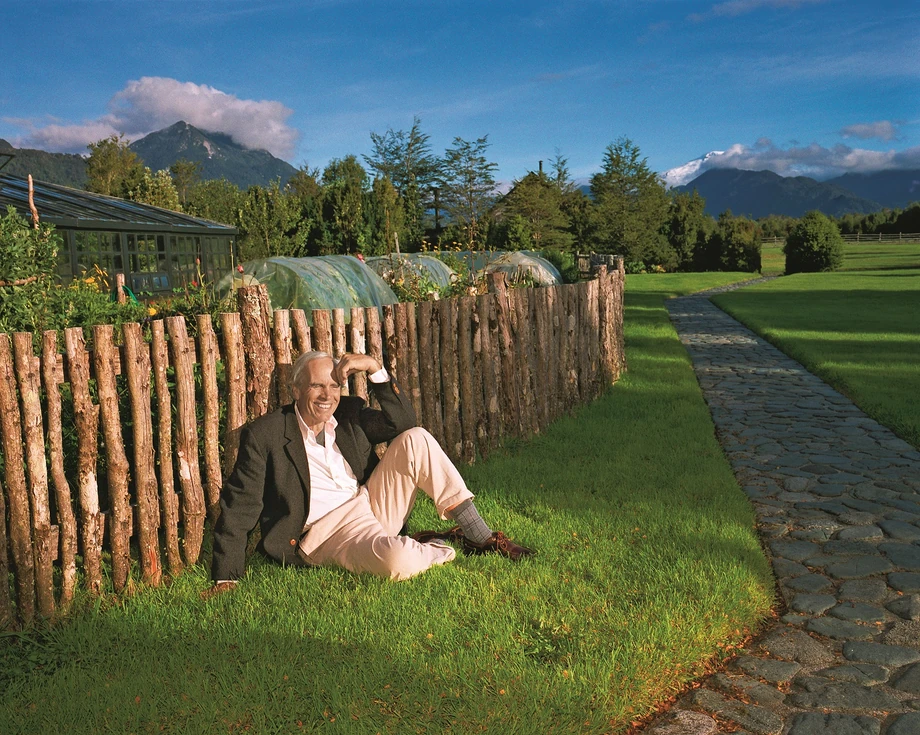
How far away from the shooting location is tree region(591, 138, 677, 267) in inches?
2328

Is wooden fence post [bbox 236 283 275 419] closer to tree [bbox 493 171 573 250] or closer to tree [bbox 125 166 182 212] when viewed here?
tree [bbox 493 171 573 250]

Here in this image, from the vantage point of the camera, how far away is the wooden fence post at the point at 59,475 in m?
3.75

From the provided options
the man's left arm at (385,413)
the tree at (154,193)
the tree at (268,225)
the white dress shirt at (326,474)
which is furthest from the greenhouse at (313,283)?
the tree at (154,193)

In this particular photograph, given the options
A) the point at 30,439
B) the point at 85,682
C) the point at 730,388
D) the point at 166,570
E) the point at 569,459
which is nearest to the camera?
the point at 85,682

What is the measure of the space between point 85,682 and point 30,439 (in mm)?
1161

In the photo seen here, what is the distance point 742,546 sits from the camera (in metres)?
4.63

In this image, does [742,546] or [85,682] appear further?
[742,546]

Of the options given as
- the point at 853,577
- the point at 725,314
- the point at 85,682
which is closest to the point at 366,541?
the point at 85,682

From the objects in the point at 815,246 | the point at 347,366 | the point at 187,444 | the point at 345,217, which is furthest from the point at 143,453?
the point at 815,246

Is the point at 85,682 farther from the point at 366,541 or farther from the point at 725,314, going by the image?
the point at 725,314

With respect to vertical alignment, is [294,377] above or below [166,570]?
above

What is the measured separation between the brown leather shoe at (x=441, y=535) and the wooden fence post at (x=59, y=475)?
183 cm

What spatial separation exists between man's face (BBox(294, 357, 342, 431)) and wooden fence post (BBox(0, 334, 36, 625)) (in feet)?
4.48

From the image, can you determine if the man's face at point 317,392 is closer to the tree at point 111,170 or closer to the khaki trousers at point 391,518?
the khaki trousers at point 391,518
